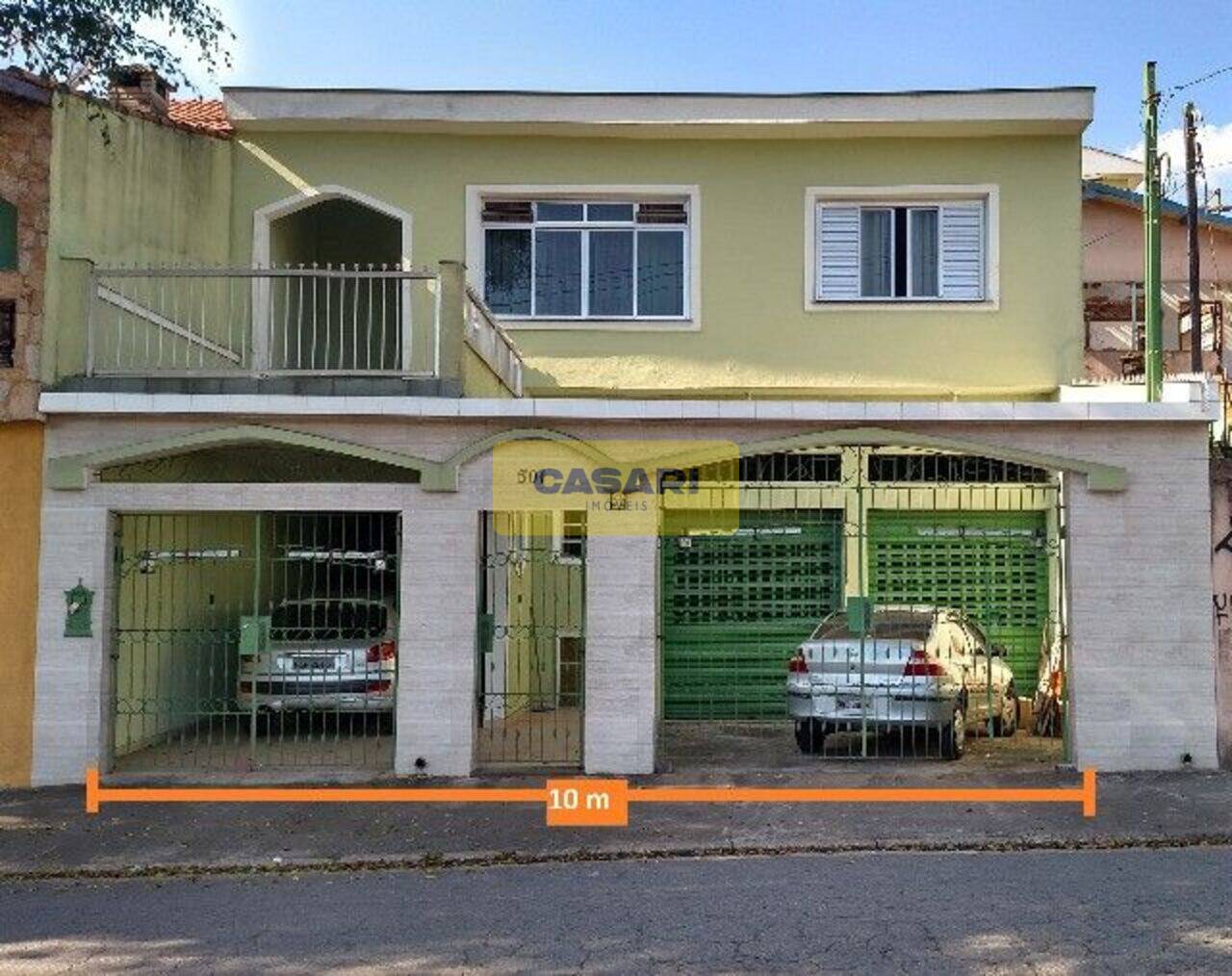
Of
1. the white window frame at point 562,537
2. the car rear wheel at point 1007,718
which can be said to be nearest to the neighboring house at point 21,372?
the white window frame at point 562,537

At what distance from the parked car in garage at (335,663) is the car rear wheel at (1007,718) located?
19.0 ft

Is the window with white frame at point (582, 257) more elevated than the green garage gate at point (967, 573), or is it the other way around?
the window with white frame at point (582, 257)

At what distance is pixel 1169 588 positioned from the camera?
1044 cm

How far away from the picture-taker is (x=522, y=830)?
348 inches

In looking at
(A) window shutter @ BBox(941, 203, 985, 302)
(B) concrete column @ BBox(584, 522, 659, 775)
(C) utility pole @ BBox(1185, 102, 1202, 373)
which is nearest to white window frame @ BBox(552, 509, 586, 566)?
(B) concrete column @ BBox(584, 522, 659, 775)

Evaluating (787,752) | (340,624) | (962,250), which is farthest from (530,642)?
(962,250)

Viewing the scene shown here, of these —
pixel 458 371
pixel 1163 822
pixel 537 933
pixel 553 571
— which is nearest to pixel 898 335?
pixel 553 571

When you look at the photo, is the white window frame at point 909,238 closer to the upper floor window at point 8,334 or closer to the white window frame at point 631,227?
Answer: the white window frame at point 631,227

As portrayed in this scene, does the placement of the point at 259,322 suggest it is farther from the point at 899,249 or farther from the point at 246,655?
the point at 899,249

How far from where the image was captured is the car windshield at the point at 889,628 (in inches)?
438

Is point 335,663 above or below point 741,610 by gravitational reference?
below

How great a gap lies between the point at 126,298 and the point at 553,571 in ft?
17.6

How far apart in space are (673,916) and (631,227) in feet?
30.7

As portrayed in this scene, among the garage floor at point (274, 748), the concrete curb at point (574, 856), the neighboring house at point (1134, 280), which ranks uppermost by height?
the neighboring house at point (1134, 280)
